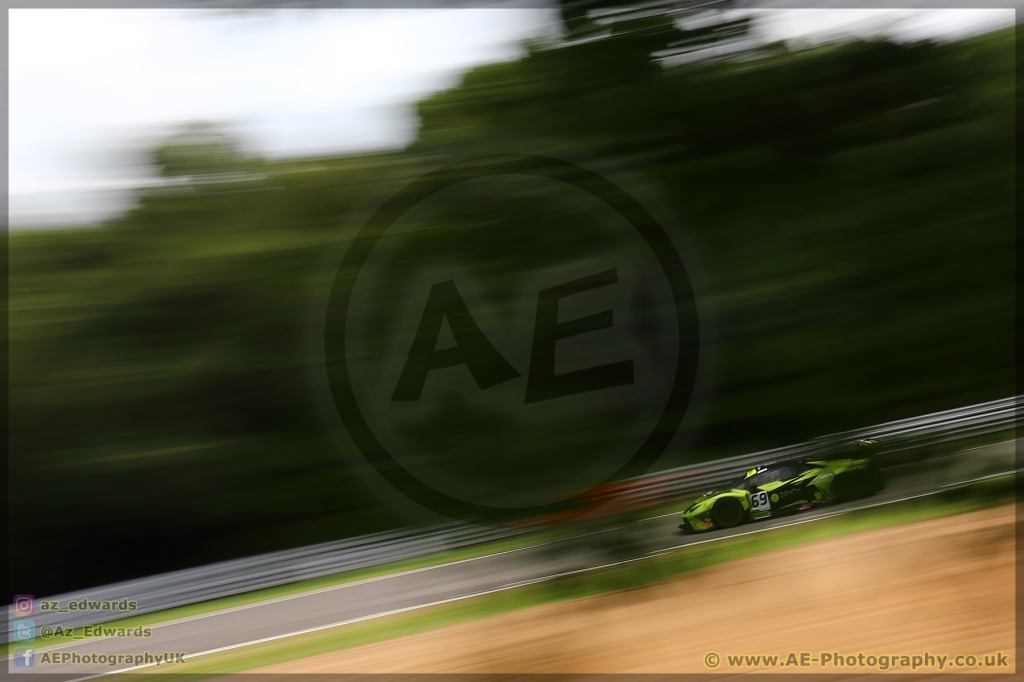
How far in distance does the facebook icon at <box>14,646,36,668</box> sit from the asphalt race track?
0.03 meters

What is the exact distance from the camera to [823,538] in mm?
3920

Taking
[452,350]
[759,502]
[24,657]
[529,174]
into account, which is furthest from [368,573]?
[529,174]

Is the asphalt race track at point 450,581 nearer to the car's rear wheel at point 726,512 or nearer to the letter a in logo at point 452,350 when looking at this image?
the car's rear wheel at point 726,512

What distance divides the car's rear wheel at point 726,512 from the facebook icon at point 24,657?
4084mm

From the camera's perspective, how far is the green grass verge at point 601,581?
361 cm

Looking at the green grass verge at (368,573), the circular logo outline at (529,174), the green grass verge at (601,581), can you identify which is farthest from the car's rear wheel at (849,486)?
the circular logo outline at (529,174)

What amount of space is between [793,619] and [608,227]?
2.29 meters

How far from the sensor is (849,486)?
12.6 feet

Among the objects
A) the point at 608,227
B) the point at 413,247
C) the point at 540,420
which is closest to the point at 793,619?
the point at 540,420

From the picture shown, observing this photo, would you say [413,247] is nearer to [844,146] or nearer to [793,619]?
[844,146]

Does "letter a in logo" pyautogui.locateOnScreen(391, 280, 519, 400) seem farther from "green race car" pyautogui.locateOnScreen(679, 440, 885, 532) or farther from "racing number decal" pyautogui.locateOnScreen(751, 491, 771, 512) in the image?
"racing number decal" pyautogui.locateOnScreen(751, 491, 771, 512)

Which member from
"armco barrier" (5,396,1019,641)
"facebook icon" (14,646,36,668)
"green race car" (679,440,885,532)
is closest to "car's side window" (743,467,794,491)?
"green race car" (679,440,885,532)

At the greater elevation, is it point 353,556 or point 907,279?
point 907,279

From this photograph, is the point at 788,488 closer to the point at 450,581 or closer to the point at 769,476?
the point at 769,476
